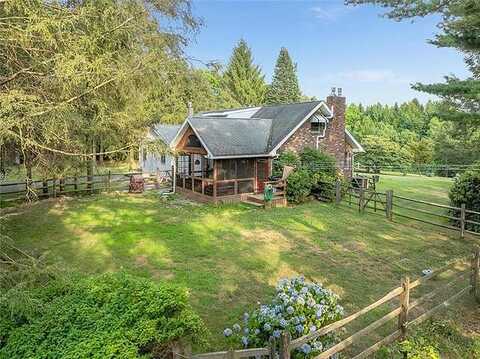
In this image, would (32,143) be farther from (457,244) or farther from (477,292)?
(457,244)

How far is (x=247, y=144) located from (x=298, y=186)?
3484 mm

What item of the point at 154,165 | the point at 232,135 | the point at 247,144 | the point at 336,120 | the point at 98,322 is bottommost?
the point at 98,322

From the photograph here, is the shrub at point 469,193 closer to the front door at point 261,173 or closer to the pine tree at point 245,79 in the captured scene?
the front door at point 261,173

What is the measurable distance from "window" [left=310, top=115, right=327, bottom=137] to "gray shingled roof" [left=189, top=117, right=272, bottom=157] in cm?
249

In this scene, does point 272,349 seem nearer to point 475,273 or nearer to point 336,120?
point 475,273

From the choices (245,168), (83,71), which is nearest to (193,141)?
(245,168)

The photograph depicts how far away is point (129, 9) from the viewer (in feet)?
19.3

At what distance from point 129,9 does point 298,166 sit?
1345 centimetres

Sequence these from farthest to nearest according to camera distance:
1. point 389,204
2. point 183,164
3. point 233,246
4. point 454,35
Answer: point 183,164 → point 389,204 → point 233,246 → point 454,35

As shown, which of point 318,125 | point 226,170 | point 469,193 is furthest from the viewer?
point 318,125

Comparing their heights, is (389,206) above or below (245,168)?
below

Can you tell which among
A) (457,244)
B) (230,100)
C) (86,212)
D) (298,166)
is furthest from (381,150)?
(86,212)

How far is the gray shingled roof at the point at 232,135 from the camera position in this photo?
684 inches

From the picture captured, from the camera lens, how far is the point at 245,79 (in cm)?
5416
